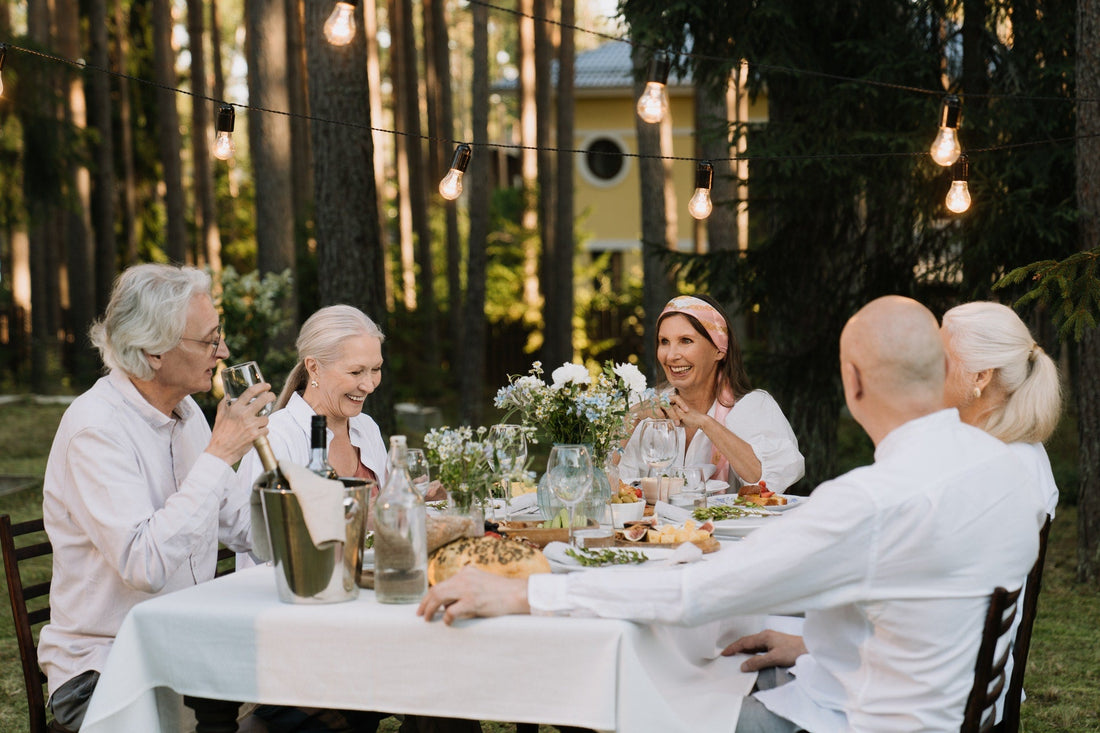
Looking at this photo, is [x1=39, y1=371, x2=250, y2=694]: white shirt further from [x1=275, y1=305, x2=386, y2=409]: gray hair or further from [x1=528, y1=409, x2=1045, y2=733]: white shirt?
[x1=528, y1=409, x2=1045, y2=733]: white shirt

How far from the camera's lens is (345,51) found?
26.5 ft

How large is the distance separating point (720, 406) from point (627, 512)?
4.58ft

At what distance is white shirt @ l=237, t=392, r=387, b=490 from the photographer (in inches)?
131

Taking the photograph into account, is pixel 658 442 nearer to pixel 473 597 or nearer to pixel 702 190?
pixel 473 597

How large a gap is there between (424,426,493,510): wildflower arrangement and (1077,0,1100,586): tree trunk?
4860 millimetres

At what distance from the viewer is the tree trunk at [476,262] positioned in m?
13.5

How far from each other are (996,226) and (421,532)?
6379 millimetres

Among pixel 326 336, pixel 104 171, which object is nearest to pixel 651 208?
pixel 104 171

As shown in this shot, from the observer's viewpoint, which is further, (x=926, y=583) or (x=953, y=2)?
(x=953, y=2)

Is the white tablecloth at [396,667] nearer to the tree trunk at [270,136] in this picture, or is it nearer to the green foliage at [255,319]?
the green foliage at [255,319]

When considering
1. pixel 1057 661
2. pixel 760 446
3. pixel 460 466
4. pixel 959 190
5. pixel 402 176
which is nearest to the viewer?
pixel 460 466

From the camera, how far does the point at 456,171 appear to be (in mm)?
5043

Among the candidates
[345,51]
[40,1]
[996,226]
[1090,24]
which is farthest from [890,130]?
[40,1]

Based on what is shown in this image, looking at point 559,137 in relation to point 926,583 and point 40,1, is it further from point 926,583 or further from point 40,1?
point 926,583
